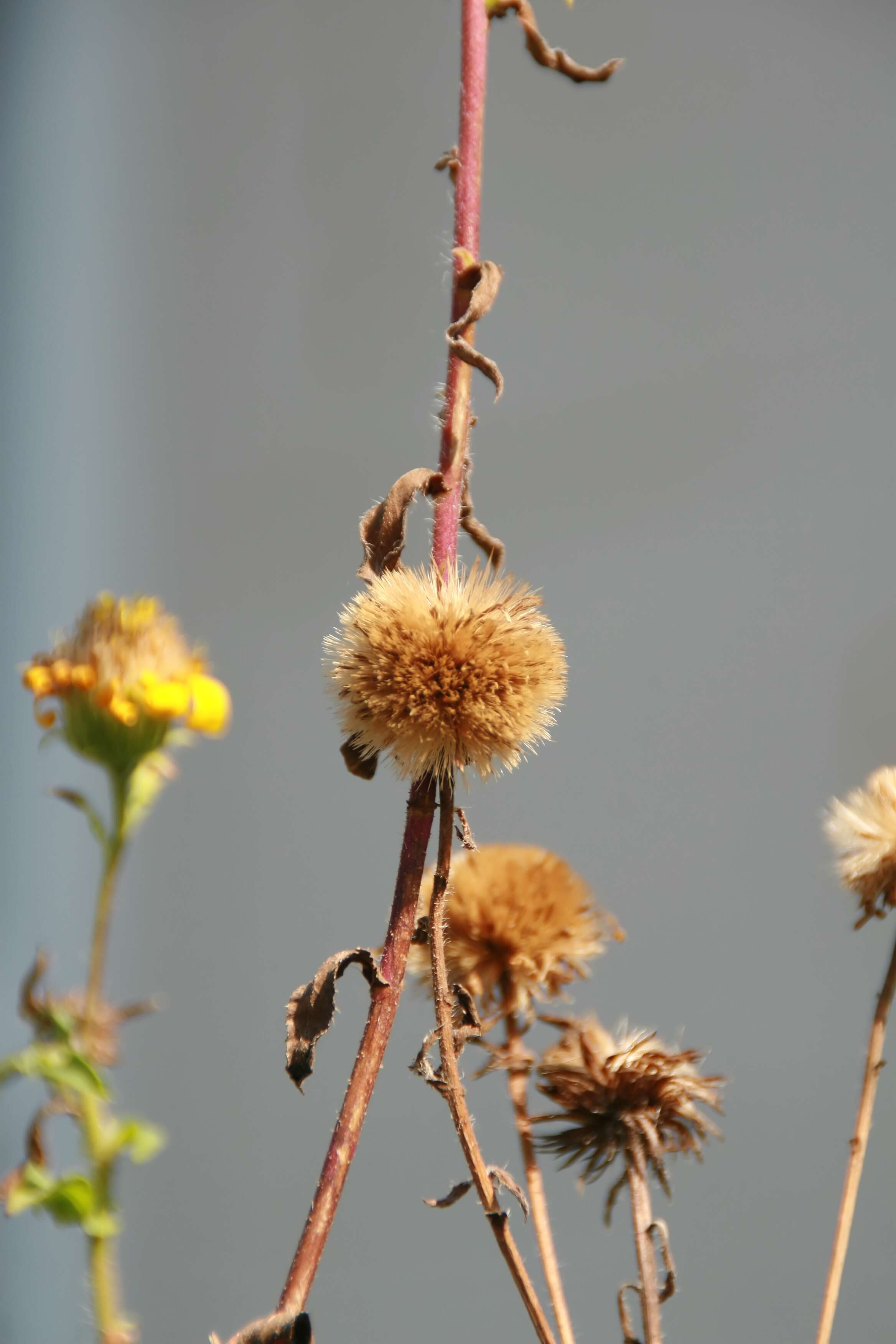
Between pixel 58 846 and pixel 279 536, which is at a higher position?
pixel 279 536

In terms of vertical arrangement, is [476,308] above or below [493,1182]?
above

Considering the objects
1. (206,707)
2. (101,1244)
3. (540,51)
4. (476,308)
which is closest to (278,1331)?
(101,1244)

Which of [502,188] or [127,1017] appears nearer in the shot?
[127,1017]

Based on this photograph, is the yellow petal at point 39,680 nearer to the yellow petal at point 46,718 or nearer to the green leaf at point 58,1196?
the yellow petal at point 46,718

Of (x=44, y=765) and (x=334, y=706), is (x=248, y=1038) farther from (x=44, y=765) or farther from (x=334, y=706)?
(x=334, y=706)

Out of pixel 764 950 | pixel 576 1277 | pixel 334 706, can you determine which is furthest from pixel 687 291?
pixel 576 1277

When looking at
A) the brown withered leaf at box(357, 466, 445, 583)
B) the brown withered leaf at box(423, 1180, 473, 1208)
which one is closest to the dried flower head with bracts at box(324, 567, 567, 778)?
the brown withered leaf at box(357, 466, 445, 583)

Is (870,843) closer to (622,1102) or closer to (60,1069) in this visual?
(622,1102)

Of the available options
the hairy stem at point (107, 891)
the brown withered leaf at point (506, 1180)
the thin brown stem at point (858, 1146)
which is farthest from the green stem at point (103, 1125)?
the thin brown stem at point (858, 1146)
